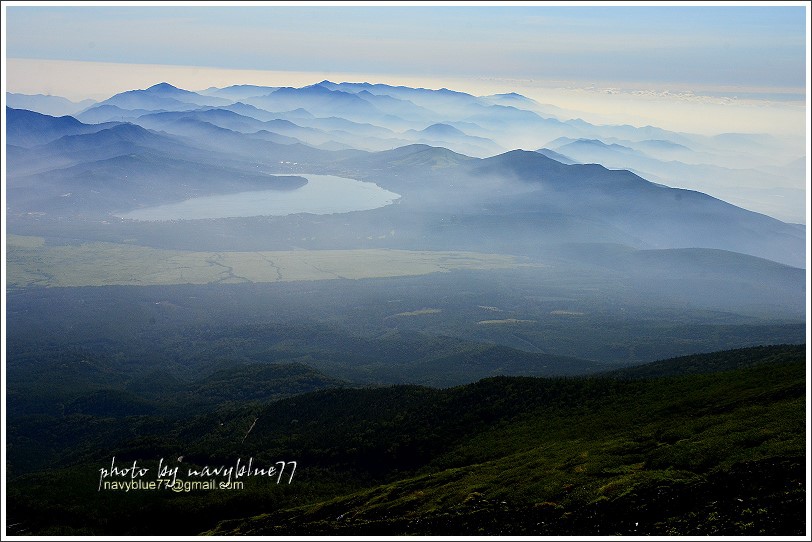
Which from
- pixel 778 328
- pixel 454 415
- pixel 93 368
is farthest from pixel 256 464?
pixel 778 328

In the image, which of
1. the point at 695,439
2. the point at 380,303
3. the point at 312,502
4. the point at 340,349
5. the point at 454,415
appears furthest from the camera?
the point at 380,303

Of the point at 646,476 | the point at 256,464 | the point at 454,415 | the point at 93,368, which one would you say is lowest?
the point at 93,368

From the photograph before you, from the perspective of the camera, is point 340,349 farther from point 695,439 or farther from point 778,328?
point 695,439

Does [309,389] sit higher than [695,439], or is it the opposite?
[695,439]

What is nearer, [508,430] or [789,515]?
[789,515]

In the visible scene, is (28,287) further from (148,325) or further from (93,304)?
(148,325)

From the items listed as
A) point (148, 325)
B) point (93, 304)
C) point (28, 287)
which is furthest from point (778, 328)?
point (28, 287)

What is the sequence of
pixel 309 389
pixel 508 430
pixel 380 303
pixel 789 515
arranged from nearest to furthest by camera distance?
pixel 789 515
pixel 508 430
pixel 309 389
pixel 380 303
